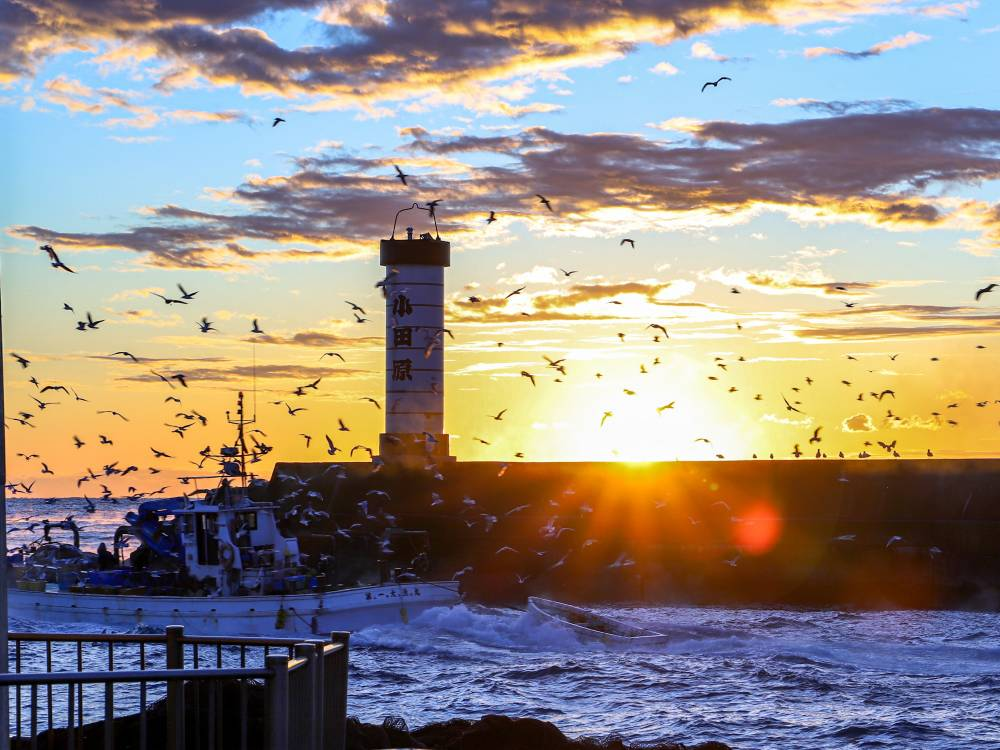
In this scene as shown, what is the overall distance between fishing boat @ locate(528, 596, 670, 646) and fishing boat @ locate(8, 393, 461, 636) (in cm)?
291

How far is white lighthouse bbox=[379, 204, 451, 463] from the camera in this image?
56.9m

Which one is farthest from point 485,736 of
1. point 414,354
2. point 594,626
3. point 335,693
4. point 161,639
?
point 414,354

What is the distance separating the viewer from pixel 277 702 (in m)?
7.95

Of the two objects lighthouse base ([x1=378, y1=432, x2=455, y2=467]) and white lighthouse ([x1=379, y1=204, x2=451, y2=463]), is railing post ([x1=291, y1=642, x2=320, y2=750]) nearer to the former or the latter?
white lighthouse ([x1=379, y1=204, x2=451, y2=463])

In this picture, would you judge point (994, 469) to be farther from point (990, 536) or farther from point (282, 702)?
point (282, 702)

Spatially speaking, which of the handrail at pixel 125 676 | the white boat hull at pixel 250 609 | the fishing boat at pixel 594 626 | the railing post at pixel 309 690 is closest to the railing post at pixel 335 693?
the railing post at pixel 309 690

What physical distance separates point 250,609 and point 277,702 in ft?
82.9

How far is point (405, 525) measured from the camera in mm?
55906

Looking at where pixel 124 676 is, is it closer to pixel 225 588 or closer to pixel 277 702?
pixel 277 702

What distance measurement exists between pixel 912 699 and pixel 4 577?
22.7 m

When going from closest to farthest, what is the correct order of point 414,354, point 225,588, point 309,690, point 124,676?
1. point 124,676
2. point 309,690
3. point 225,588
4. point 414,354

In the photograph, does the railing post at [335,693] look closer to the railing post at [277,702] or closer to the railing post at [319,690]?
the railing post at [319,690]

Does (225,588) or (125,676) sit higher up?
(125,676)

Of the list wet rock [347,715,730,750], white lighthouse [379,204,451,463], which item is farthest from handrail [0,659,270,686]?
white lighthouse [379,204,451,463]
